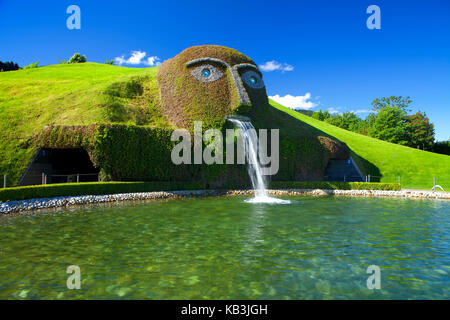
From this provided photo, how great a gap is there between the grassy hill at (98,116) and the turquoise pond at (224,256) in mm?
11679

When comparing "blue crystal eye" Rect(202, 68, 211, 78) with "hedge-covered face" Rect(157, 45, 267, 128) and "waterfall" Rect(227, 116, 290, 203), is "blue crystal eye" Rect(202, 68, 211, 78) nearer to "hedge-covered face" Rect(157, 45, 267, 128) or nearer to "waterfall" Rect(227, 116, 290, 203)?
"hedge-covered face" Rect(157, 45, 267, 128)

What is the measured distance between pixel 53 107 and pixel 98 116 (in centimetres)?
515

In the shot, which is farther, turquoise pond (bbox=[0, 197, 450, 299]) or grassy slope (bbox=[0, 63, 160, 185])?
grassy slope (bbox=[0, 63, 160, 185])

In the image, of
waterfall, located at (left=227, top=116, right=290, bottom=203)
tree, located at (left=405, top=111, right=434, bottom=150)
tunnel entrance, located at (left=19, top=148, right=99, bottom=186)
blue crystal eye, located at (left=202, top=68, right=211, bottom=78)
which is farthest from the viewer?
tree, located at (left=405, top=111, right=434, bottom=150)

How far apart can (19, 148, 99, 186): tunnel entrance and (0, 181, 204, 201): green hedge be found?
1.41m

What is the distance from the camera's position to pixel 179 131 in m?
26.0

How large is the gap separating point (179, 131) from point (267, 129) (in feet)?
33.7

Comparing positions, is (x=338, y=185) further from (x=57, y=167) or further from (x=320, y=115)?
(x=320, y=115)

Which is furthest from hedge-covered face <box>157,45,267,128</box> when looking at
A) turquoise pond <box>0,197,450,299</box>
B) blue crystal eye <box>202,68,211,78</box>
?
turquoise pond <box>0,197,450,299</box>

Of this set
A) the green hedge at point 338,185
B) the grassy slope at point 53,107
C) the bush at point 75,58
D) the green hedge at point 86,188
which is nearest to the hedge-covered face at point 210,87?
the grassy slope at point 53,107

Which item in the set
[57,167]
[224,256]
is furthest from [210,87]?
[224,256]

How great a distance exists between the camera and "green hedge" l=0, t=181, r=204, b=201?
16.1 meters

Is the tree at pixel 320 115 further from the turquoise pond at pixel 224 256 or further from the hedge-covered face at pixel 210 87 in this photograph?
the turquoise pond at pixel 224 256
